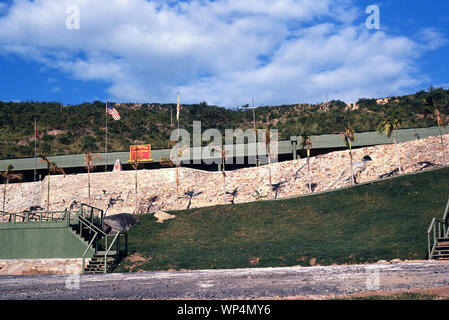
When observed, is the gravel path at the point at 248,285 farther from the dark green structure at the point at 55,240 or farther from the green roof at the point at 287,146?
the green roof at the point at 287,146

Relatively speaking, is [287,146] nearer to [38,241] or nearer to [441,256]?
[38,241]

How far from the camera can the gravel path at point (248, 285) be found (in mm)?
16172

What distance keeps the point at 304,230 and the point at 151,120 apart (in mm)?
93393

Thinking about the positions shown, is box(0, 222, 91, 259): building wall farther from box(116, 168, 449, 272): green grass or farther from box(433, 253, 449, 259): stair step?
box(433, 253, 449, 259): stair step

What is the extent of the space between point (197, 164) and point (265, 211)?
1147 inches

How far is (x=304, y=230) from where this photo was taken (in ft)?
116

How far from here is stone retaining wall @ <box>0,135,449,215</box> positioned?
50781mm

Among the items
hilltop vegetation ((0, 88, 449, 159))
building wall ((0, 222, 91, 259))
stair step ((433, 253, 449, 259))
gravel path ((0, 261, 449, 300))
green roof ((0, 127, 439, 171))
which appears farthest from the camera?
hilltop vegetation ((0, 88, 449, 159))

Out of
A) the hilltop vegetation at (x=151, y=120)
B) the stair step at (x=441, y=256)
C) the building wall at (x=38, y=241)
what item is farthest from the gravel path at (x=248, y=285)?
the hilltop vegetation at (x=151, y=120)

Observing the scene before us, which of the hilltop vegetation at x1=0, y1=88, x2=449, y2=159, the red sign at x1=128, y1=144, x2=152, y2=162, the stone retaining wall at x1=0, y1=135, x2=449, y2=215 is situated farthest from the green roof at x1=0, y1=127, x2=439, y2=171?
the hilltop vegetation at x1=0, y1=88, x2=449, y2=159

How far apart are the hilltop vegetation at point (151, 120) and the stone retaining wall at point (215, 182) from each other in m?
29.9

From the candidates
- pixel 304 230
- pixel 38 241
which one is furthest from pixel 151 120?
pixel 304 230

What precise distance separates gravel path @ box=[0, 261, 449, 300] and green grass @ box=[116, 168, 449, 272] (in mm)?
6673

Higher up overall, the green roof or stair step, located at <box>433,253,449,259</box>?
the green roof
